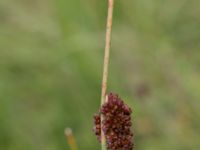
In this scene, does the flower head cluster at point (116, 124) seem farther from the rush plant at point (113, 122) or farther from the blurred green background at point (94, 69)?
the blurred green background at point (94, 69)

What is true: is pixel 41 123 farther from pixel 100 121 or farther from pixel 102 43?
pixel 100 121

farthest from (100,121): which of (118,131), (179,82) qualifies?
(179,82)

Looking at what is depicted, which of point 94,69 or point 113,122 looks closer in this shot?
point 113,122

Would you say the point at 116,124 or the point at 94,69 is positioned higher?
the point at 94,69

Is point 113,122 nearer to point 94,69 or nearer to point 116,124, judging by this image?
point 116,124

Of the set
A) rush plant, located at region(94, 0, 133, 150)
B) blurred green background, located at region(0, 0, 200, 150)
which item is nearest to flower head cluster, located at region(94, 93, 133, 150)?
rush plant, located at region(94, 0, 133, 150)

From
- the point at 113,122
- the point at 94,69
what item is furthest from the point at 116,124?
the point at 94,69
